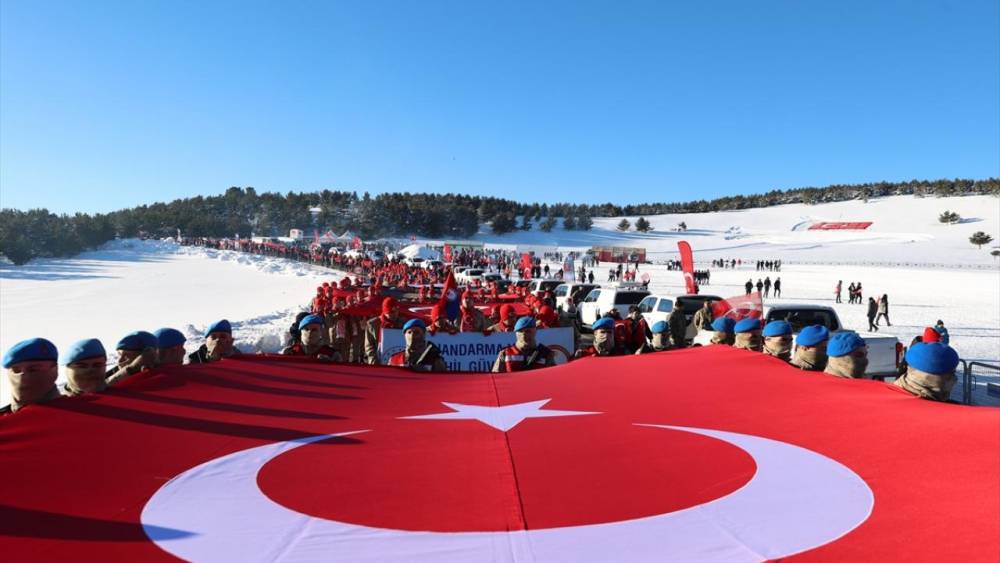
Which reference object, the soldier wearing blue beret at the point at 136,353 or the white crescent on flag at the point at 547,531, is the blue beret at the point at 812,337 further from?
the soldier wearing blue beret at the point at 136,353

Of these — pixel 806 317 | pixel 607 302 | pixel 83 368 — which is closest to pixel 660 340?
pixel 806 317

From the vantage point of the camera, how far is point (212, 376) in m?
4.54

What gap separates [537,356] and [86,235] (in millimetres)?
83217

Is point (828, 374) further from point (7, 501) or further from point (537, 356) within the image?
point (7, 501)

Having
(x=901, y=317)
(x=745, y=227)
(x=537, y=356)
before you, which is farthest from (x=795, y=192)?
(x=537, y=356)

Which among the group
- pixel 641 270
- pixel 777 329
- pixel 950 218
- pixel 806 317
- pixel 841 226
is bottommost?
pixel 641 270

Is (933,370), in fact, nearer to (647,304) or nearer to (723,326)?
(723,326)

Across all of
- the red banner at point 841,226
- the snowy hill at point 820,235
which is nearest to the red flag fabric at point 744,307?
the snowy hill at point 820,235

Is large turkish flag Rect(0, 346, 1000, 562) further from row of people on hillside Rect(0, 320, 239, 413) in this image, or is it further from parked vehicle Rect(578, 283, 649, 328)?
parked vehicle Rect(578, 283, 649, 328)

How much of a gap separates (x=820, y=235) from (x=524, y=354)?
119 metres

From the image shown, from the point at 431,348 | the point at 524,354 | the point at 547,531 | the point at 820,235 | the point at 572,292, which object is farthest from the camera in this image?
the point at 820,235

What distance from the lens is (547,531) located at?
2.23 metres

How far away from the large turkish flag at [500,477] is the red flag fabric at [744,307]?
693 cm

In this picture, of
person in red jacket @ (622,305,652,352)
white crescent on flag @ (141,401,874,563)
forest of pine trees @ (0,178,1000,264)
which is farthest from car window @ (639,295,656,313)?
forest of pine trees @ (0,178,1000,264)
